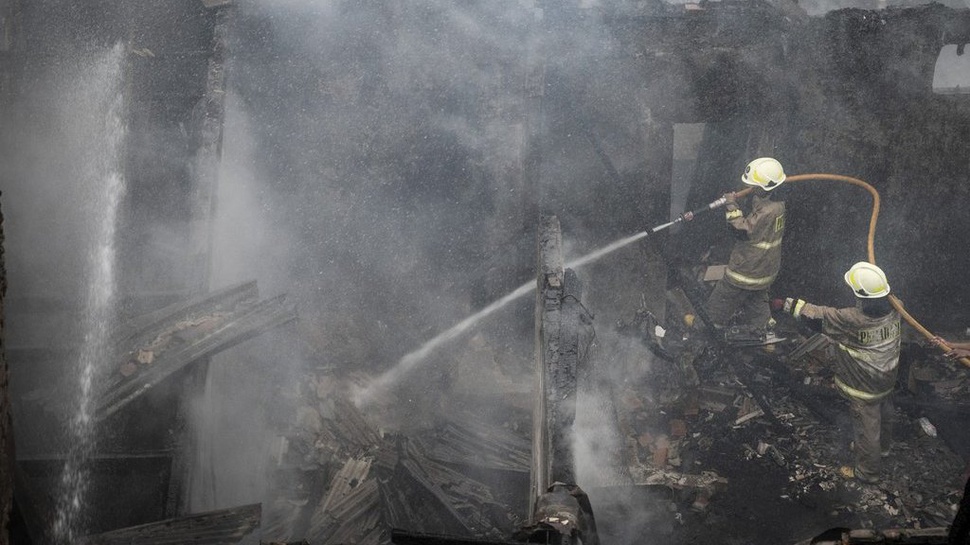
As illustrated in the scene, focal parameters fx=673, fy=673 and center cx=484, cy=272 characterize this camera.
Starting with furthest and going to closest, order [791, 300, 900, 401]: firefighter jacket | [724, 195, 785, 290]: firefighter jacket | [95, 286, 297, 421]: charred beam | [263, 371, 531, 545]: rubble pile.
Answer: [724, 195, 785, 290]: firefighter jacket < [791, 300, 900, 401]: firefighter jacket < [263, 371, 531, 545]: rubble pile < [95, 286, 297, 421]: charred beam

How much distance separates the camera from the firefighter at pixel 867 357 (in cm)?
620

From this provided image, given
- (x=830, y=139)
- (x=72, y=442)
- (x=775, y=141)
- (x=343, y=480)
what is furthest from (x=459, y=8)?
(x=72, y=442)

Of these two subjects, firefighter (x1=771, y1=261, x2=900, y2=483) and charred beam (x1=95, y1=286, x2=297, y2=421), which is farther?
firefighter (x1=771, y1=261, x2=900, y2=483)

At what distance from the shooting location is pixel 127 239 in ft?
21.5

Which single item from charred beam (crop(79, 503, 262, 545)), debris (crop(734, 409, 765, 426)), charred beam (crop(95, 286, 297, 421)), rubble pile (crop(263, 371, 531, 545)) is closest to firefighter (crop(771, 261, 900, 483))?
debris (crop(734, 409, 765, 426))

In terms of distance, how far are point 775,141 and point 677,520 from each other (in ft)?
14.9

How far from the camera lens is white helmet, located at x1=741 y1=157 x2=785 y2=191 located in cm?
745

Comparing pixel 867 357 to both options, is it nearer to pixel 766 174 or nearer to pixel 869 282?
pixel 869 282

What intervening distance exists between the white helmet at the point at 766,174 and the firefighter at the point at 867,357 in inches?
57.6

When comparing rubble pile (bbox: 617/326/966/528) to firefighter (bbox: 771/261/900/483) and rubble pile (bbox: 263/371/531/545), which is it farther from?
rubble pile (bbox: 263/371/531/545)

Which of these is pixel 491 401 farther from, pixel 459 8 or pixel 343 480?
pixel 459 8

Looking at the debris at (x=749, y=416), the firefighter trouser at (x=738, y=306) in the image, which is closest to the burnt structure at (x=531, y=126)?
the firefighter trouser at (x=738, y=306)

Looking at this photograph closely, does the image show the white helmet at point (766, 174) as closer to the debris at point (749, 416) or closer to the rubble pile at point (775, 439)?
the rubble pile at point (775, 439)

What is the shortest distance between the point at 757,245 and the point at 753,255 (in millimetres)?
123
